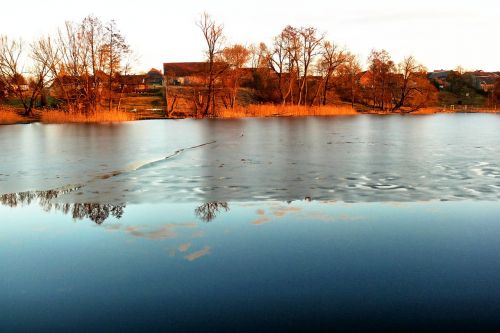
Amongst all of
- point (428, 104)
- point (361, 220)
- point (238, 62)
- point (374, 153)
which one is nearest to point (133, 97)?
point (238, 62)

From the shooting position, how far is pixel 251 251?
5070 millimetres

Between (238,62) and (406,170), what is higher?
(238,62)

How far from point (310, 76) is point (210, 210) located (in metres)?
62.1

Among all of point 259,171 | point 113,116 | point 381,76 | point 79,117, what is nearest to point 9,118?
point 79,117

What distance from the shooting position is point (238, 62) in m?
50.8

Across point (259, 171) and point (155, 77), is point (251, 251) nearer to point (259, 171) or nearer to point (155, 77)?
point (259, 171)

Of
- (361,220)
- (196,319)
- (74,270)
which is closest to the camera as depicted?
(196,319)

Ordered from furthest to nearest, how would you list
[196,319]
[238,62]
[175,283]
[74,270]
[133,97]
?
[133,97]
[238,62]
[74,270]
[175,283]
[196,319]

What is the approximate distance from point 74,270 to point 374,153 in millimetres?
12003

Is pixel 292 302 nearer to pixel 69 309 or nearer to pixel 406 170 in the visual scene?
pixel 69 309

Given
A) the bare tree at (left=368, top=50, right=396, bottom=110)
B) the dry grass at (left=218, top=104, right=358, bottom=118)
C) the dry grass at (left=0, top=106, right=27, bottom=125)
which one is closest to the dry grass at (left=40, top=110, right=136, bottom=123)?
the dry grass at (left=0, top=106, right=27, bottom=125)

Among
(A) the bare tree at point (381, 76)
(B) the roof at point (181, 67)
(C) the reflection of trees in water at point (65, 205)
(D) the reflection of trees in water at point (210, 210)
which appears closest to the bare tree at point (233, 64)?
(A) the bare tree at point (381, 76)

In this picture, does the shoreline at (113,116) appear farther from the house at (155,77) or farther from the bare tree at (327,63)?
the house at (155,77)

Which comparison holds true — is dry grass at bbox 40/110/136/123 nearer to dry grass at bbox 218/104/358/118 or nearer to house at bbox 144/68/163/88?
dry grass at bbox 218/104/358/118
